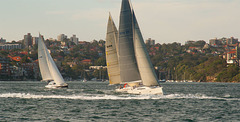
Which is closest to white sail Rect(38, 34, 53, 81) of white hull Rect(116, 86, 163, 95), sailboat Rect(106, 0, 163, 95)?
white hull Rect(116, 86, 163, 95)

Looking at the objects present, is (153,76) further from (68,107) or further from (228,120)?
(228,120)

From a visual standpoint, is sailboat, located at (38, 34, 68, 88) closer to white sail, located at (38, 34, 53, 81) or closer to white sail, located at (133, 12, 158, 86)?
white sail, located at (38, 34, 53, 81)

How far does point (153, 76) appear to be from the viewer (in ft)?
190

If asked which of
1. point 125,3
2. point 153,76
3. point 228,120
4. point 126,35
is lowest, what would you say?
point 228,120

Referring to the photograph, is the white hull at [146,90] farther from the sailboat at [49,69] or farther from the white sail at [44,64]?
the white sail at [44,64]

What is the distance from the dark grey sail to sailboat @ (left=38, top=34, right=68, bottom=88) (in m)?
28.7

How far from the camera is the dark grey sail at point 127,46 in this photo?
195ft

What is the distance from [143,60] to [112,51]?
13.1m

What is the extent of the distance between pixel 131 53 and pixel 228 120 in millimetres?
25024

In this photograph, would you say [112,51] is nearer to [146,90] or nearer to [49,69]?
[146,90]

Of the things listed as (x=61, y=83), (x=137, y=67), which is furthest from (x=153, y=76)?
(x=61, y=83)

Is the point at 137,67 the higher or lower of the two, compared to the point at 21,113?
higher

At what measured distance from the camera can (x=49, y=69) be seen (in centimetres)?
8994

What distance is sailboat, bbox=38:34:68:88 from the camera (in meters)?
87.4
